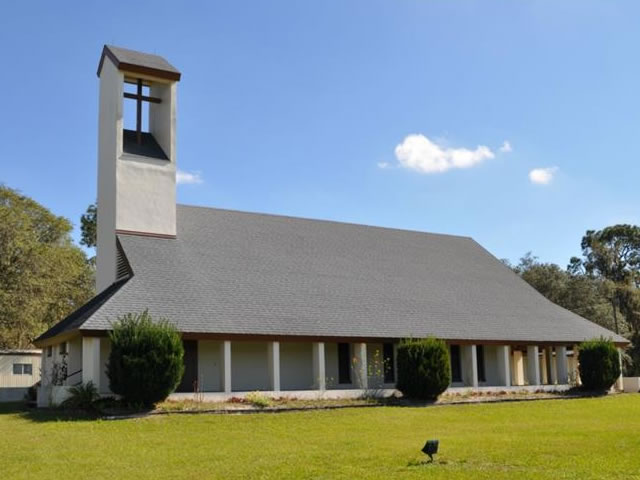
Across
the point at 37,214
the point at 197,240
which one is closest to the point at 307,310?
the point at 197,240

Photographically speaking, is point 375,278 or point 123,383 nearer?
point 123,383

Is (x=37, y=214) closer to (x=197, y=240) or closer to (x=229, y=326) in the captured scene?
(x=197, y=240)

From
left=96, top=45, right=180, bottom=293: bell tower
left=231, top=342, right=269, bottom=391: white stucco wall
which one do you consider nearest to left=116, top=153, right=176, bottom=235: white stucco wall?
left=96, top=45, right=180, bottom=293: bell tower

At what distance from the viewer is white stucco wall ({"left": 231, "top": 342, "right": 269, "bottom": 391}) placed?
2639 centimetres

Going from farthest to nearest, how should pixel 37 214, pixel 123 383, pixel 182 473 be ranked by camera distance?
pixel 37 214, pixel 123 383, pixel 182 473

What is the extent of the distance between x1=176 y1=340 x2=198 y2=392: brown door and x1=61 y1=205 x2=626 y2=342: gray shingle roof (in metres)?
1.50

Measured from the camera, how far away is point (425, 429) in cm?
1933

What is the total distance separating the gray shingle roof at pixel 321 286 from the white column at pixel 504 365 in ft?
2.53

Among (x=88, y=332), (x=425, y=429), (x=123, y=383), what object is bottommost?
(x=425, y=429)

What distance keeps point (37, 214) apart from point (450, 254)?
92.3 feet

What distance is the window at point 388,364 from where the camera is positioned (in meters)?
29.5

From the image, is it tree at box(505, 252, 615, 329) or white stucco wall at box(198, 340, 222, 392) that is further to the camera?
tree at box(505, 252, 615, 329)

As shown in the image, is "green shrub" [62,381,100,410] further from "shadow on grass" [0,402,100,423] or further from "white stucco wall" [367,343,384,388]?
"white stucco wall" [367,343,384,388]

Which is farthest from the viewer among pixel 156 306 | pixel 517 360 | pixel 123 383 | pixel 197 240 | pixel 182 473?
pixel 517 360
